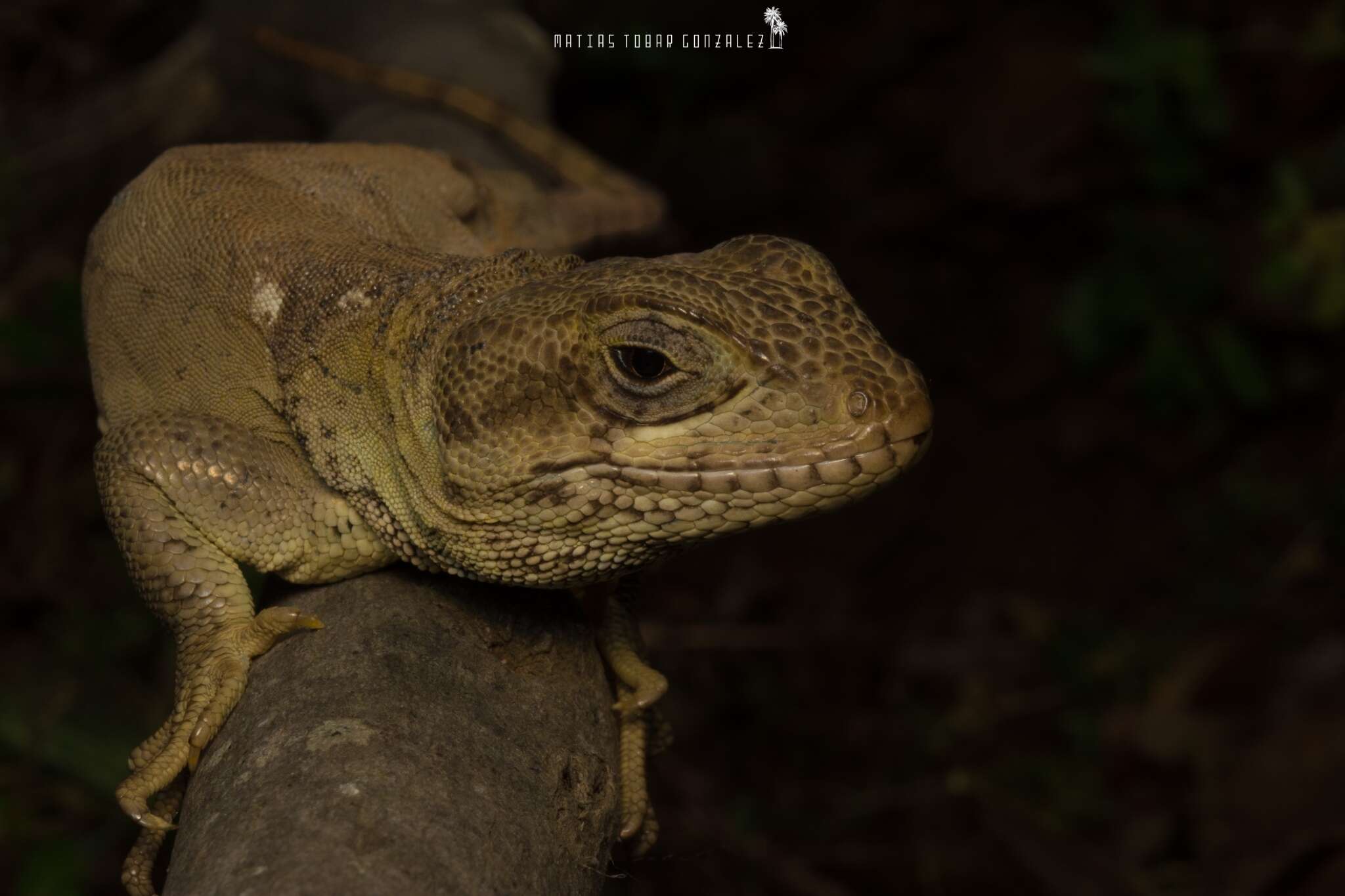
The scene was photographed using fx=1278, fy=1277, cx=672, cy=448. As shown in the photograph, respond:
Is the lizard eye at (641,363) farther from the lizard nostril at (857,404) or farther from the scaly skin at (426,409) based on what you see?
the lizard nostril at (857,404)

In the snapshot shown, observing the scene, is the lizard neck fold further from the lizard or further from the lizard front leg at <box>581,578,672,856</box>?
the lizard front leg at <box>581,578,672,856</box>

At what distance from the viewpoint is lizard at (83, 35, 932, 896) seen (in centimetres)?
293

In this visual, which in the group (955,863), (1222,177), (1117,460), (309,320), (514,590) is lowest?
(955,863)

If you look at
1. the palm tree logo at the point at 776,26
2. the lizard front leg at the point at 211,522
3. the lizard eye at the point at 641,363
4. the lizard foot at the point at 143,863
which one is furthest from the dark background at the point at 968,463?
the lizard eye at the point at 641,363

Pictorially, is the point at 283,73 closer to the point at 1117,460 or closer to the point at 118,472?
the point at 118,472

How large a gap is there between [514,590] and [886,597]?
5.28m

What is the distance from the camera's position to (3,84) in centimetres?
822

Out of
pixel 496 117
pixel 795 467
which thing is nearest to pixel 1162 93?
pixel 496 117

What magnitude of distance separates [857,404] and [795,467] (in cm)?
20

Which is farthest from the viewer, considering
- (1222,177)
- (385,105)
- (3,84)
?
(1222,177)

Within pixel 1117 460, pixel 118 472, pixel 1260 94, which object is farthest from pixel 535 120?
pixel 1260 94

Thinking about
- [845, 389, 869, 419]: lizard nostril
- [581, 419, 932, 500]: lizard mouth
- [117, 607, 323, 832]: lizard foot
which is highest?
[845, 389, 869, 419]: lizard nostril

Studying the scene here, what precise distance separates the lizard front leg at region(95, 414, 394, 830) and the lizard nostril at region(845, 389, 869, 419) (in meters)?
1.28

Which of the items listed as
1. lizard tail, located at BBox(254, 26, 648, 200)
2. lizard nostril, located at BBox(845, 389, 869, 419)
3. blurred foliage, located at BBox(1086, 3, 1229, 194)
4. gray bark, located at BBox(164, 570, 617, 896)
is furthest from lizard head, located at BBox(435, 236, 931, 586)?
blurred foliage, located at BBox(1086, 3, 1229, 194)
